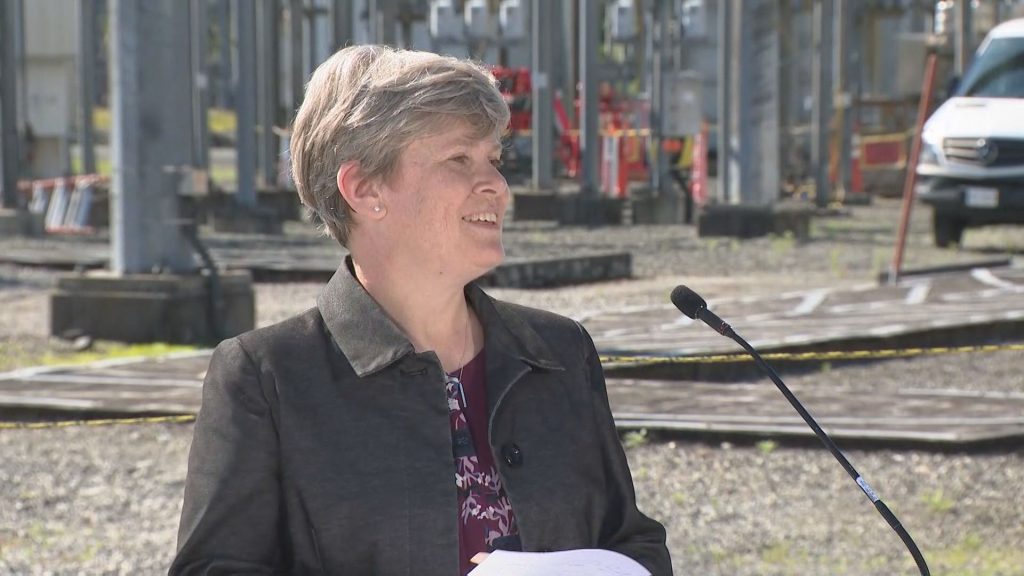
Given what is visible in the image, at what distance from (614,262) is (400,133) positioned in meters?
15.1

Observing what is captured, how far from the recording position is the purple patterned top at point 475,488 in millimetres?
2877

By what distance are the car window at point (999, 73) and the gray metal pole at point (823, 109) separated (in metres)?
8.53

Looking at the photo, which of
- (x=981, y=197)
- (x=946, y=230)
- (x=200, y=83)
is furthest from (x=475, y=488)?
(x=200, y=83)

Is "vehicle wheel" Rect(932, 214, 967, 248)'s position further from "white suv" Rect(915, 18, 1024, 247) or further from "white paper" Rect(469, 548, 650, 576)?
"white paper" Rect(469, 548, 650, 576)

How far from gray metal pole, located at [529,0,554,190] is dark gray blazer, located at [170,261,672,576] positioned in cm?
2523

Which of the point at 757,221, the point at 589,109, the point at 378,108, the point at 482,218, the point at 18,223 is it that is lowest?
the point at 18,223

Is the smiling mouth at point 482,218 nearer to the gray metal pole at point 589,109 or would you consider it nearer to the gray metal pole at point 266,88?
the gray metal pole at point 589,109

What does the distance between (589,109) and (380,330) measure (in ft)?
81.1

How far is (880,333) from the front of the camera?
11.4m

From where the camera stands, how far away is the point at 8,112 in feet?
82.4

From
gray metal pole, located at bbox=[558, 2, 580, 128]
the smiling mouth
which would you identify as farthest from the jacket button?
gray metal pole, located at bbox=[558, 2, 580, 128]

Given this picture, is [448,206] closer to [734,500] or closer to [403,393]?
[403,393]

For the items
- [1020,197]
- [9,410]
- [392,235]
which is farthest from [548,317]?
[1020,197]

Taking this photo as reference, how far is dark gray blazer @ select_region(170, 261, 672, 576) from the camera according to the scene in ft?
9.16
